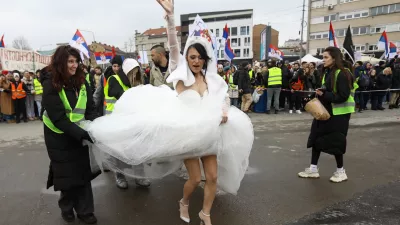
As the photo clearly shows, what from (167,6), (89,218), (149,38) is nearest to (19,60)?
(89,218)

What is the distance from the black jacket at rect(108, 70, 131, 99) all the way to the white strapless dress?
0.85m

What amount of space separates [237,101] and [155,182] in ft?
24.7

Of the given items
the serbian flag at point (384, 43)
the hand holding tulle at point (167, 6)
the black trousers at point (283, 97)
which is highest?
the serbian flag at point (384, 43)

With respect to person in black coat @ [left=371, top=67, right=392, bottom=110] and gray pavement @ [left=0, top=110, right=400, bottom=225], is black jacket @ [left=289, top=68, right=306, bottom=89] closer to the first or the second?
person in black coat @ [left=371, top=67, right=392, bottom=110]

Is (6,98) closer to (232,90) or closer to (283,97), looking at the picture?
(232,90)

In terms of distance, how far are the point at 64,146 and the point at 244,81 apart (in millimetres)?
8572

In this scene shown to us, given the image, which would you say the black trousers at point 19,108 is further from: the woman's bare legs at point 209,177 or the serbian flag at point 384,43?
the serbian flag at point 384,43

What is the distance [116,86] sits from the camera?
407 centimetres

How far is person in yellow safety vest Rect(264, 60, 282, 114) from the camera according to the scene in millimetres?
10719

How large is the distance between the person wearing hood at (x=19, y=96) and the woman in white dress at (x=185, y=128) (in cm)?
894

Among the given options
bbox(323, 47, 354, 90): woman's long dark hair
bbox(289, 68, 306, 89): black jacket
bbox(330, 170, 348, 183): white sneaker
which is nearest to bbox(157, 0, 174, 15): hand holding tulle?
bbox(323, 47, 354, 90): woman's long dark hair

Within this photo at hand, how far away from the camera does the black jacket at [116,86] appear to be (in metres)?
4.05

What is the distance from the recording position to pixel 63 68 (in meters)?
2.93

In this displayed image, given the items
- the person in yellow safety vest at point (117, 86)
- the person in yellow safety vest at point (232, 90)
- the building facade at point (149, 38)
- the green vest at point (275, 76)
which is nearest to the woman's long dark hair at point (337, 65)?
the person in yellow safety vest at point (117, 86)
